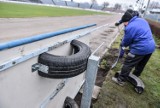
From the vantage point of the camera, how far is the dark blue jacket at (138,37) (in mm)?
3725

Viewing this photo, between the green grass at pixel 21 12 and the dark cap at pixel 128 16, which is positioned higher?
the dark cap at pixel 128 16

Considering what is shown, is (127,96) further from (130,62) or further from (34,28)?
(34,28)

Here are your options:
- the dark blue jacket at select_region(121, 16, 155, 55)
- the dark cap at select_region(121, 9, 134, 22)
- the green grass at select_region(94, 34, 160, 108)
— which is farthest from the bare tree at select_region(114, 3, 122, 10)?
the dark blue jacket at select_region(121, 16, 155, 55)

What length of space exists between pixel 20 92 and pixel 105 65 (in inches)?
173

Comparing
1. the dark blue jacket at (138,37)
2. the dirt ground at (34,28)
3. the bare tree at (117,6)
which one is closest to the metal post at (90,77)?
the dirt ground at (34,28)

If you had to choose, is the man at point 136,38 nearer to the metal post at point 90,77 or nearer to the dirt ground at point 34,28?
the dirt ground at point 34,28

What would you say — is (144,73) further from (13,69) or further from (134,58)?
(13,69)

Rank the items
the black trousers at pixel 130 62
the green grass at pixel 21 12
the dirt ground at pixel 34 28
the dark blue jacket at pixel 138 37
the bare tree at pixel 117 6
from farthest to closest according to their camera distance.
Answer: the bare tree at pixel 117 6 < the green grass at pixel 21 12 < the black trousers at pixel 130 62 < the dark blue jacket at pixel 138 37 < the dirt ground at pixel 34 28

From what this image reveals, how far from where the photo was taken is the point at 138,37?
375 centimetres

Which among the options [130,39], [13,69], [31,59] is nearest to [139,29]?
[130,39]

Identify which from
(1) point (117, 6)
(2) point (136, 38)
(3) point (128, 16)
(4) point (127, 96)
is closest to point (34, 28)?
(3) point (128, 16)

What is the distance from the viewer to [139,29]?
371cm

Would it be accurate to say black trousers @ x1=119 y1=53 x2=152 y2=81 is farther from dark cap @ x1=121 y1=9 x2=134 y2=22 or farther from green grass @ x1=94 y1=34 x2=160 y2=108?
dark cap @ x1=121 y1=9 x2=134 y2=22

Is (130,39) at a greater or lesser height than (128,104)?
greater
